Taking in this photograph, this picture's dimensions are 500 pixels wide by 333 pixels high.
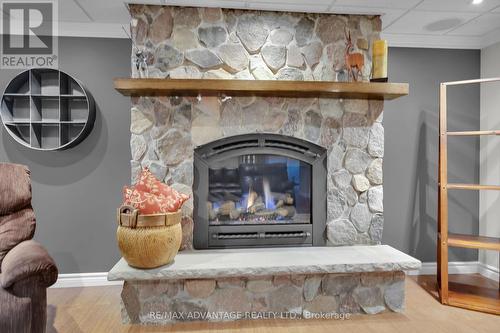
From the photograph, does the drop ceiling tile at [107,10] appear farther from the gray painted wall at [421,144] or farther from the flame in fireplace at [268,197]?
the gray painted wall at [421,144]

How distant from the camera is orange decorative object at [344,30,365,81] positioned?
238 centimetres

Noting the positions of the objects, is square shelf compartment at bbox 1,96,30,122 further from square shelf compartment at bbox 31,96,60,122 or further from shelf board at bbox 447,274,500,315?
shelf board at bbox 447,274,500,315

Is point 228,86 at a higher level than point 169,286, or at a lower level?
higher

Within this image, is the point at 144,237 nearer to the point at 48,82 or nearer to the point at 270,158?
the point at 270,158

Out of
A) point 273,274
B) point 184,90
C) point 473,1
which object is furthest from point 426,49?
point 273,274

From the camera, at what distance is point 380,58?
2336 mm

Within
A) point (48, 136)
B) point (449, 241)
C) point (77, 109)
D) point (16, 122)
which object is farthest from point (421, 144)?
point (16, 122)

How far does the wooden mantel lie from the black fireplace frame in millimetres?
364

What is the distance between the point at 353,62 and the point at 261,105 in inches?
30.3

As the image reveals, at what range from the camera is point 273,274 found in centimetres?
201

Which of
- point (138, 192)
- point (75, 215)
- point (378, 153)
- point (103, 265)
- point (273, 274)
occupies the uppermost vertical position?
point (378, 153)

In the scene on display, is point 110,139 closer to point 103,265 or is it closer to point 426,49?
point 103,265

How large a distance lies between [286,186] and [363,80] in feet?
3.37

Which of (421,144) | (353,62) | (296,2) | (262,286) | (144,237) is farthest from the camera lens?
(421,144)
